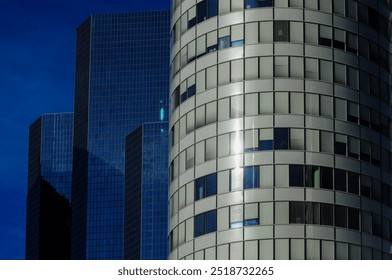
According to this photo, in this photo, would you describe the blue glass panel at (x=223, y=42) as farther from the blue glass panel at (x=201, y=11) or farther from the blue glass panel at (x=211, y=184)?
the blue glass panel at (x=211, y=184)

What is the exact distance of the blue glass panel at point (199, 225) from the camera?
108 metres

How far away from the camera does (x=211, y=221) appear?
107375mm

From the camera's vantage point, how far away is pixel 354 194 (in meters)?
108

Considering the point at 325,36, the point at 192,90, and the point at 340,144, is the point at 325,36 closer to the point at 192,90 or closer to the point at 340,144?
the point at 340,144

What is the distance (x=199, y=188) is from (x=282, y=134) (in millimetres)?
9286

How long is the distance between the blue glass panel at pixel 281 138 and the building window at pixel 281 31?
9.02 metres

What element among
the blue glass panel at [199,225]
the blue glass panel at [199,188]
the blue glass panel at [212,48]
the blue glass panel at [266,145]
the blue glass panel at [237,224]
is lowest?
the blue glass panel at [237,224]

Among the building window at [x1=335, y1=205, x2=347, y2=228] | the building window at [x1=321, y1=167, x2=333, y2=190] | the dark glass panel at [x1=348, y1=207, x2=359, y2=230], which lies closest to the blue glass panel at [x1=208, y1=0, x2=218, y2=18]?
the building window at [x1=321, y1=167, x2=333, y2=190]

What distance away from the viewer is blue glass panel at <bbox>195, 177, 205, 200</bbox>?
109m

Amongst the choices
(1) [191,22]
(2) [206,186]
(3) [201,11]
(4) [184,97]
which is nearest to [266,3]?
(3) [201,11]

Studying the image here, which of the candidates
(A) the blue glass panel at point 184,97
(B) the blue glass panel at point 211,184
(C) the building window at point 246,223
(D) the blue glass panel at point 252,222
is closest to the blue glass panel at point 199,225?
(B) the blue glass panel at point 211,184
